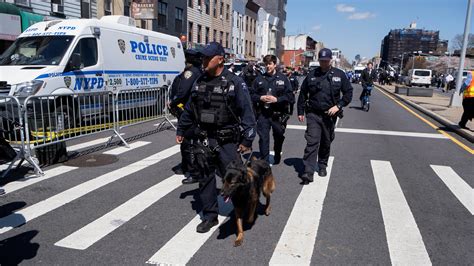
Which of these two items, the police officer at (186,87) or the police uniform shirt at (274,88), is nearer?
the police officer at (186,87)

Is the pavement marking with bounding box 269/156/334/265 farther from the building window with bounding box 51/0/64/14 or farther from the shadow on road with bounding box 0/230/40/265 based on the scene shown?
the building window with bounding box 51/0/64/14

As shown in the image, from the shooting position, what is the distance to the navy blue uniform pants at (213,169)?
4.02 meters

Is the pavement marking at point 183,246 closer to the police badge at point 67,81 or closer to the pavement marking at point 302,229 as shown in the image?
the pavement marking at point 302,229

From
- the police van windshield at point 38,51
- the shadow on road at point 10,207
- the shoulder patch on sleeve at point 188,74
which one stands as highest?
the police van windshield at point 38,51

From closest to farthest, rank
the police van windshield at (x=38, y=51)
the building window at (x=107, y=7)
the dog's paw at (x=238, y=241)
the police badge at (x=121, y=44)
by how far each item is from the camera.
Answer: the dog's paw at (x=238, y=241) < the police van windshield at (x=38, y=51) < the police badge at (x=121, y=44) < the building window at (x=107, y=7)

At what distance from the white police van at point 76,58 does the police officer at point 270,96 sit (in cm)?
389

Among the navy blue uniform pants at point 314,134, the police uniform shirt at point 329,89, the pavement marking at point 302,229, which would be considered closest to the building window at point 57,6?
the police uniform shirt at point 329,89

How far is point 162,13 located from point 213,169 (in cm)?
2750

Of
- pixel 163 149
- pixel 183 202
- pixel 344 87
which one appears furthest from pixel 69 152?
pixel 344 87

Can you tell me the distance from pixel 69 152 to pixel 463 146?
934 centimetres

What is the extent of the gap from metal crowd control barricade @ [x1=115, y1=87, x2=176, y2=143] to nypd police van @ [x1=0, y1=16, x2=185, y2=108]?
1.10 m

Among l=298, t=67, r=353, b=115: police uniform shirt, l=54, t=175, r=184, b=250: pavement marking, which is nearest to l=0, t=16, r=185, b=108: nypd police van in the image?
l=54, t=175, r=184, b=250: pavement marking

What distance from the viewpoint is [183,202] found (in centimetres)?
510

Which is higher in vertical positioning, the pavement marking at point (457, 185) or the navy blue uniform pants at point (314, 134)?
the navy blue uniform pants at point (314, 134)
